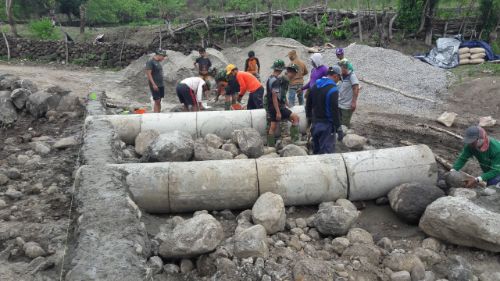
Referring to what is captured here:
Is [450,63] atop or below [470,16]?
below

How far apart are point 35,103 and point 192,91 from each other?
3.54 m

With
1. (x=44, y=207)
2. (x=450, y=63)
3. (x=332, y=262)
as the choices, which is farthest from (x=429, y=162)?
(x=450, y=63)

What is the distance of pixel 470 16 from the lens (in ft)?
55.5

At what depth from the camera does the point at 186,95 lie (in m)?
8.80

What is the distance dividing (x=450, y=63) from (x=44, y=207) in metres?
13.4

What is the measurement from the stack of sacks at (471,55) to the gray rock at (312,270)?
41.8ft

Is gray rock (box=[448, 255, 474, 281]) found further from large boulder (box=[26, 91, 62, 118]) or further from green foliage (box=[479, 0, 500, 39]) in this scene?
green foliage (box=[479, 0, 500, 39])

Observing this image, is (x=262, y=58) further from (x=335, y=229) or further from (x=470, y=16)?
(x=335, y=229)

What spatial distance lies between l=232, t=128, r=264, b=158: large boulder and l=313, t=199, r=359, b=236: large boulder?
197 centimetres

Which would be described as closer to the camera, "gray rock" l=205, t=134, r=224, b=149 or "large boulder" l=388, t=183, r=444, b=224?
"large boulder" l=388, t=183, r=444, b=224

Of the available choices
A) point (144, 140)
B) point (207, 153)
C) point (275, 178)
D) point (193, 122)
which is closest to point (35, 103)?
point (144, 140)

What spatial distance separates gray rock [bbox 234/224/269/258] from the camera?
4504 mm

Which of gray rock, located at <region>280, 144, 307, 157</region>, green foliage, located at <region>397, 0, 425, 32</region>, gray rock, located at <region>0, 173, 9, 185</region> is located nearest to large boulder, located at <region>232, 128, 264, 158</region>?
gray rock, located at <region>280, 144, 307, 157</region>

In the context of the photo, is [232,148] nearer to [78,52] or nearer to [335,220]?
[335,220]
